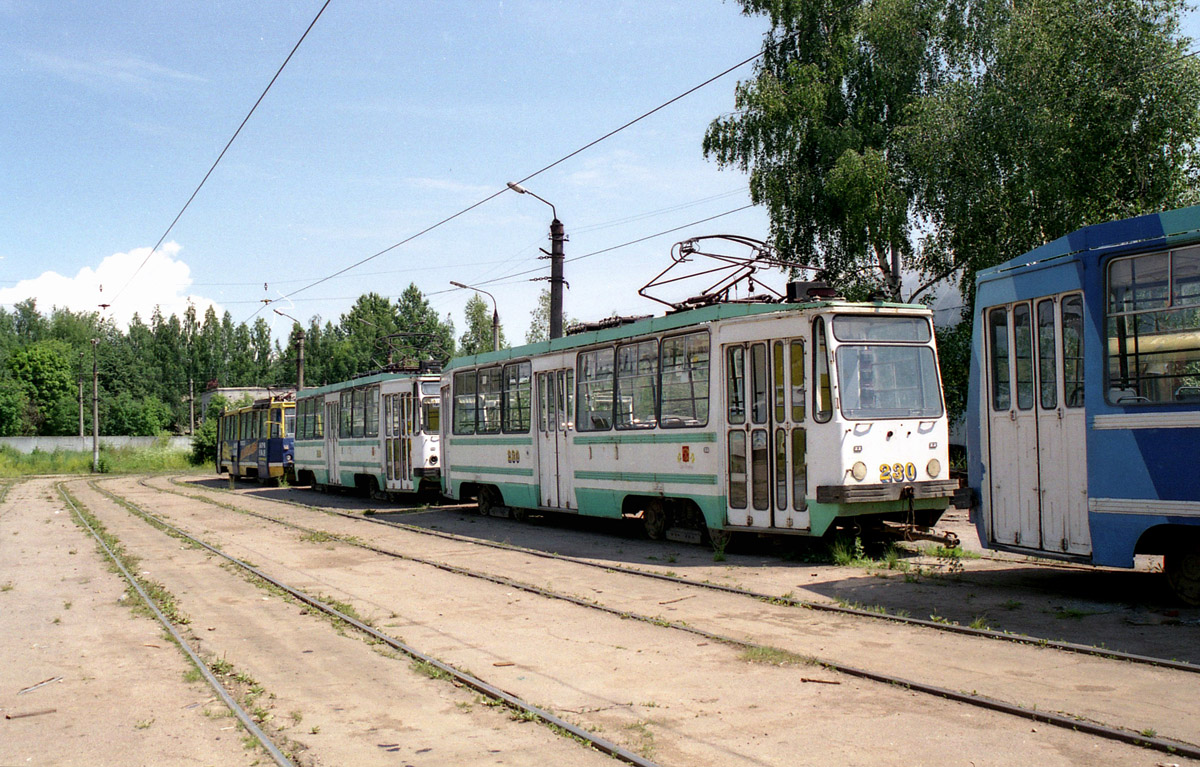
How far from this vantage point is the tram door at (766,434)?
39.1 ft

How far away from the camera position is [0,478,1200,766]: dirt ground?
543 centimetres

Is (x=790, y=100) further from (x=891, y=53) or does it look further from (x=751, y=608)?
(x=751, y=608)

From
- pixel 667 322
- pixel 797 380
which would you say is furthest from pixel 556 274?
pixel 797 380

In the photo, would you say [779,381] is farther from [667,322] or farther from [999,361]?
[999,361]

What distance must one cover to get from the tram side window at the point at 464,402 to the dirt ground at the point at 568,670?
7.34 metres

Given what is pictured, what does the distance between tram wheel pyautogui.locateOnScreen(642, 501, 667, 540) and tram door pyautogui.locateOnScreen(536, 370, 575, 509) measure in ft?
6.26

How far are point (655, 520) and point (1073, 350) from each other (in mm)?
7157

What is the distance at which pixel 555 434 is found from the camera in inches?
663

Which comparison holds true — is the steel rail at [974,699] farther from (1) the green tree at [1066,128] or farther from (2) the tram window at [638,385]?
(1) the green tree at [1066,128]

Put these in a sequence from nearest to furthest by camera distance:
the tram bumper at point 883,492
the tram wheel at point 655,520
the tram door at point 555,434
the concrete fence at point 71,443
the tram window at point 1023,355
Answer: the tram window at point 1023,355 < the tram bumper at point 883,492 < the tram wheel at point 655,520 < the tram door at point 555,434 < the concrete fence at point 71,443

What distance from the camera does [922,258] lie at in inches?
999

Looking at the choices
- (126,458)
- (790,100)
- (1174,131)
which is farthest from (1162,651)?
(126,458)

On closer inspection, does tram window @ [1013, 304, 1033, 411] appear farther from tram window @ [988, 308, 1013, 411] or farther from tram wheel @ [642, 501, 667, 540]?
tram wheel @ [642, 501, 667, 540]

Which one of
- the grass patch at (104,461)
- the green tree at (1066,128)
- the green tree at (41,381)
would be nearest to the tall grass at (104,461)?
A: the grass patch at (104,461)
